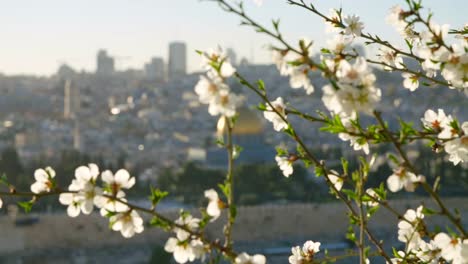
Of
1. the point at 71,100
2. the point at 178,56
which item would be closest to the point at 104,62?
the point at 178,56

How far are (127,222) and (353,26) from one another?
0.77 metres

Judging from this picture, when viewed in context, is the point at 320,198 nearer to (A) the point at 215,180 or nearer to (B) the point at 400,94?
(A) the point at 215,180

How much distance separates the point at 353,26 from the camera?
1.92 m

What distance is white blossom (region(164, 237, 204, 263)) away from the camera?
136cm

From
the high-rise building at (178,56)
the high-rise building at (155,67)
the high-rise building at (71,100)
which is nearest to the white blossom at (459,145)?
the high-rise building at (71,100)

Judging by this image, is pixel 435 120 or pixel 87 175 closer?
pixel 87 175

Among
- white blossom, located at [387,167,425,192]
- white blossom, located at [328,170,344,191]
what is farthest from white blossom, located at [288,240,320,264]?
white blossom, located at [387,167,425,192]

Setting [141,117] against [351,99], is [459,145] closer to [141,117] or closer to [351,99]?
[351,99]

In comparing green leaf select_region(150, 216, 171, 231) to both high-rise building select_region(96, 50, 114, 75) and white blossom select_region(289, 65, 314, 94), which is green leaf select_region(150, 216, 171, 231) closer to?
white blossom select_region(289, 65, 314, 94)

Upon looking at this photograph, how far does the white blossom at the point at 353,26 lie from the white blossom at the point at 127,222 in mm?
738

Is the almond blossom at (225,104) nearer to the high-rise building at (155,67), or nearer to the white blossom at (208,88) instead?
the white blossom at (208,88)

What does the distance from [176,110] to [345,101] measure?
6554 cm

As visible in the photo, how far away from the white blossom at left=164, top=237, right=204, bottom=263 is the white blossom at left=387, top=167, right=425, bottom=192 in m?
0.31

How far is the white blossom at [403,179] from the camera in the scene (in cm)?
134
